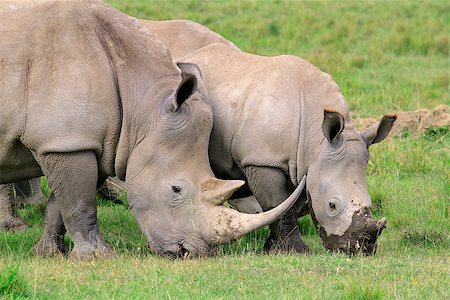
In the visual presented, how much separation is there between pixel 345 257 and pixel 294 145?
3.46 ft

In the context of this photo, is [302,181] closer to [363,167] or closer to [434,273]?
[363,167]

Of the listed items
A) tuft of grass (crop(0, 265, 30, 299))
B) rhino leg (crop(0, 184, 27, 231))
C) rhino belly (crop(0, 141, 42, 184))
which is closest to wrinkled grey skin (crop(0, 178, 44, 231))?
rhino leg (crop(0, 184, 27, 231))

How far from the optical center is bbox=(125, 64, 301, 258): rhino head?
314 inches

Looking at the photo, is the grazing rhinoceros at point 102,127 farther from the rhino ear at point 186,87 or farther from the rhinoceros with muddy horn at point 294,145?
the rhinoceros with muddy horn at point 294,145

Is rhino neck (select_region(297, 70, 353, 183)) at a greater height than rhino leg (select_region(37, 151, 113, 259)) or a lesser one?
greater

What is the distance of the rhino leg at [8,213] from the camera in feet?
31.6

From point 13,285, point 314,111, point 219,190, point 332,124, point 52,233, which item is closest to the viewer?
point 13,285

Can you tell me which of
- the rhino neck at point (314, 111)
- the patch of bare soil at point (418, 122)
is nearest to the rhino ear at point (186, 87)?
the rhino neck at point (314, 111)

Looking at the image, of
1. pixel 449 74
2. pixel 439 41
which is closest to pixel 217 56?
pixel 449 74

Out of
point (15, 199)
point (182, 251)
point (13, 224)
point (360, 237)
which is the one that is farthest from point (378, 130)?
point (15, 199)

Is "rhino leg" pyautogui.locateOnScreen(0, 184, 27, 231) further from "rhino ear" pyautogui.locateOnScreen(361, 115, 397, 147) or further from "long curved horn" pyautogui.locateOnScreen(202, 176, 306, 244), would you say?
→ "rhino ear" pyautogui.locateOnScreen(361, 115, 397, 147)

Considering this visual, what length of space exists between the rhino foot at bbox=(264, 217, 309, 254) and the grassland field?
13 centimetres

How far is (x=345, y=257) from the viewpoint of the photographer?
25.8 ft

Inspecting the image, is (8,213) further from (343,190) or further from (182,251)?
(343,190)
